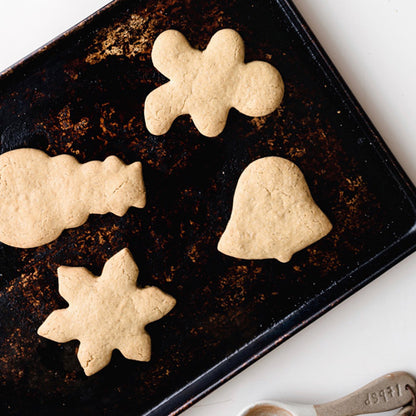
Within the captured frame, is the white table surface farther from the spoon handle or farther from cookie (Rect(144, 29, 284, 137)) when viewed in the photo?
cookie (Rect(144, 29, 284, 137))

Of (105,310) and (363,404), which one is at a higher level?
(105,310)

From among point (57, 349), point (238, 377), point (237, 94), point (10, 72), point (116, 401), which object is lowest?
point (238, 377)

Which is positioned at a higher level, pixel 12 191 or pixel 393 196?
pixel 12 191

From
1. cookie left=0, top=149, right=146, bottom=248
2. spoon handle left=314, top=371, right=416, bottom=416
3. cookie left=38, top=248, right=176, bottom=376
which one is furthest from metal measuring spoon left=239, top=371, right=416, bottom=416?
cookie left=0, top=149, right=146, bottom=248

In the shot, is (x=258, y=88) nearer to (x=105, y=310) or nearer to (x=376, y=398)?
(x=105, y=310)

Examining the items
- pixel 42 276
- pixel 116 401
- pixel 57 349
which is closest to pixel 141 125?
pixel 42 276

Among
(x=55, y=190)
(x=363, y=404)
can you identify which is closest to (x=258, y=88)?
(x=55, y=190)

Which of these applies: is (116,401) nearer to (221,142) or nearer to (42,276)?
(42,276)
